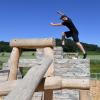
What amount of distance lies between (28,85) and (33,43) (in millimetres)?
969

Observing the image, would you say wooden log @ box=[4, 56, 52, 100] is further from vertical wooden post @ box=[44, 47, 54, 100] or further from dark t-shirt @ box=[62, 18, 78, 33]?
dark t-shirt @ box=[62, 18, 78, 33]

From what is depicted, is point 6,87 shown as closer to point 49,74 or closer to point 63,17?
point 49,74

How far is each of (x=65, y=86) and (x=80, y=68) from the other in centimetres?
549

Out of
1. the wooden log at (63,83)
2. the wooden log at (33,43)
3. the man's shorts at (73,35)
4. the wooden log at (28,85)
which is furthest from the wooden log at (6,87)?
the man's shorts at (73,35)

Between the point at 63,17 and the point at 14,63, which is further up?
the point at 63,17

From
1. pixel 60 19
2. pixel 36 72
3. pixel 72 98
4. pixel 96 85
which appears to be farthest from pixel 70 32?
pixel 36 72

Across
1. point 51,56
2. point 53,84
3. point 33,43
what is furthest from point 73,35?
point 53,84

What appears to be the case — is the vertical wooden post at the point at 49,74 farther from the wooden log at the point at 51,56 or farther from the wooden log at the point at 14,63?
the wooden log at the point at 14,63

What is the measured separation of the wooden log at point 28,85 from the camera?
1.91m

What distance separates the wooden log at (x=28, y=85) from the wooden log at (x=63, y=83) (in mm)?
102

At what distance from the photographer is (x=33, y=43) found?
120 inches

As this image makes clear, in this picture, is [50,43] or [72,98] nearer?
[50,43]

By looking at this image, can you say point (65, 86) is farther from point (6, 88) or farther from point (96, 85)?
point (96, 85)

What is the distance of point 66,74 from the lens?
26.8 feet
